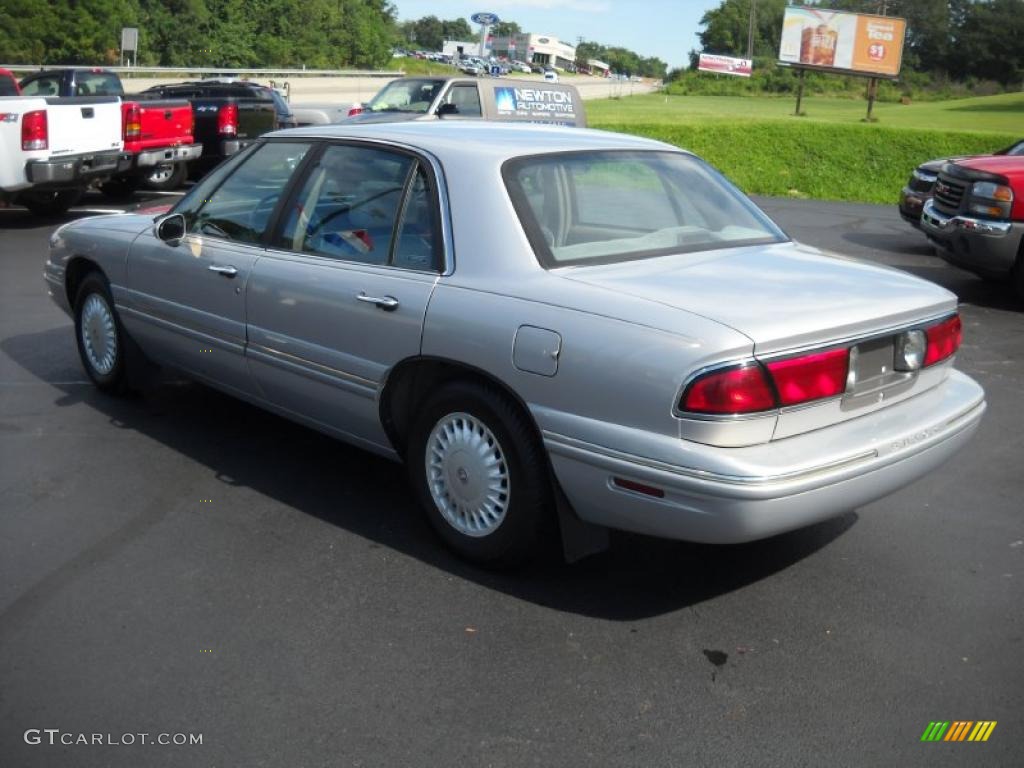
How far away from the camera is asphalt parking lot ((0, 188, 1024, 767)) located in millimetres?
3109

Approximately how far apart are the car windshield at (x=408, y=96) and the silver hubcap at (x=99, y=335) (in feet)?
37.2

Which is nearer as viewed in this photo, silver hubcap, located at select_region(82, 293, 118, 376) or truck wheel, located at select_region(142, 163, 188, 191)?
silver hubcap, located at select_region(82, 293, 118, 376)

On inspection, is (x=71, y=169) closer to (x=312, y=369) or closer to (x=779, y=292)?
(x=312, y=369)

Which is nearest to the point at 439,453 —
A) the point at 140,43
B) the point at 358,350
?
the point at 358,350

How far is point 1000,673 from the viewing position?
3475mm

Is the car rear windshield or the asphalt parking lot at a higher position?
the car rear windshield

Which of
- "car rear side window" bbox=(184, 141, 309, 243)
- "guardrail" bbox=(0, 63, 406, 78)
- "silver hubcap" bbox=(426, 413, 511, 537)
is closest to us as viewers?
"silver hubcap" bbox=(426, 413, 511, 537)

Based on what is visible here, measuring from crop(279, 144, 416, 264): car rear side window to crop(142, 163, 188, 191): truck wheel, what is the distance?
1207 centimetres

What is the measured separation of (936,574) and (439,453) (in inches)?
76.0

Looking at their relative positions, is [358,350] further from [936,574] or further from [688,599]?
[936,574]

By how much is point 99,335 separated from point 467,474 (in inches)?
121

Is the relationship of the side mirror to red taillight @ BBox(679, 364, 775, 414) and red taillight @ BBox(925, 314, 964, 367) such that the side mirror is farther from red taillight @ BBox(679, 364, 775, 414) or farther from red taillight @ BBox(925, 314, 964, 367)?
red taillight @ BBox(925, 314, 964, 367)

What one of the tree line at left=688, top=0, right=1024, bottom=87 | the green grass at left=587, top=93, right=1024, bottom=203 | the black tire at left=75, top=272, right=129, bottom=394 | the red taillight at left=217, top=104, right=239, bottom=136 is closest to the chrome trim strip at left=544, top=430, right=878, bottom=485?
the black tire at left=75, top=272, right=129, bottom=394

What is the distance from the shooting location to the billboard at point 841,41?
116ft
